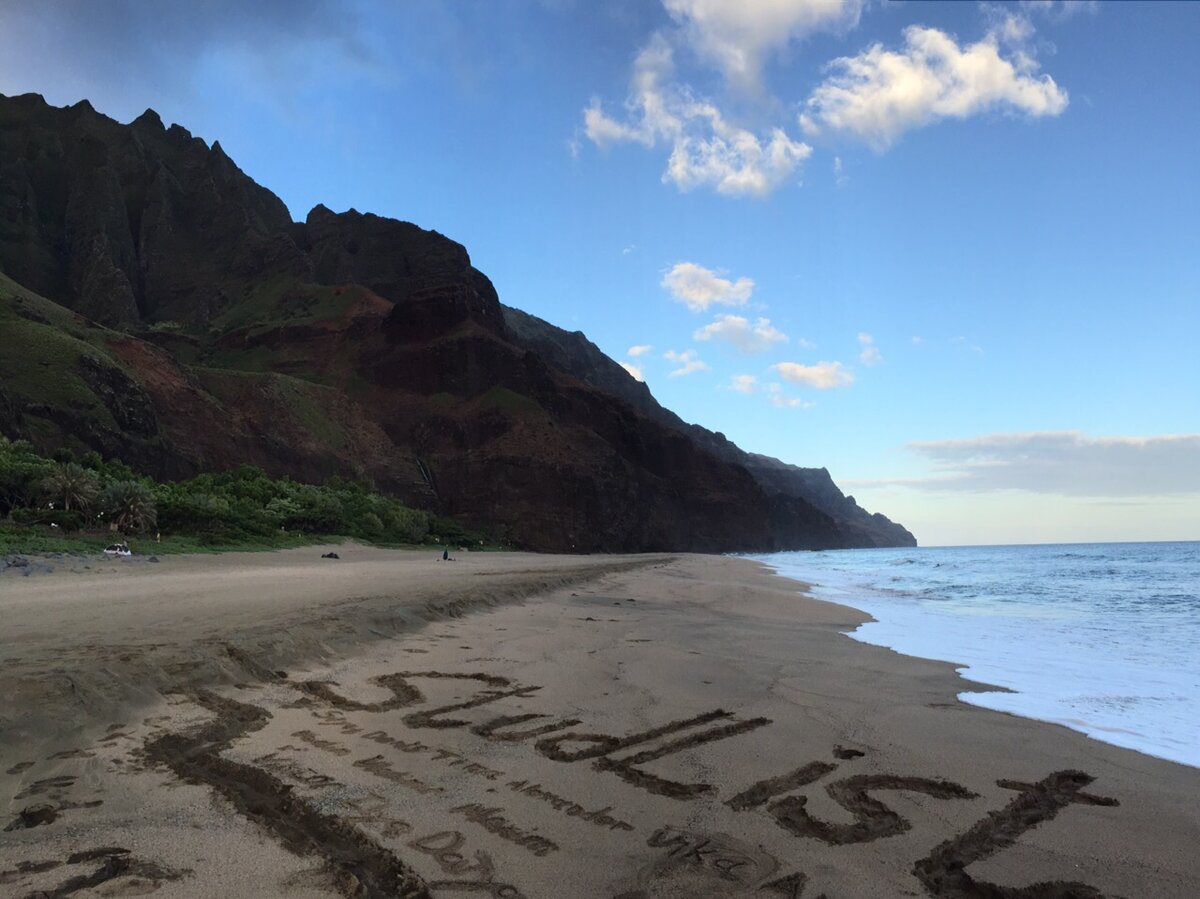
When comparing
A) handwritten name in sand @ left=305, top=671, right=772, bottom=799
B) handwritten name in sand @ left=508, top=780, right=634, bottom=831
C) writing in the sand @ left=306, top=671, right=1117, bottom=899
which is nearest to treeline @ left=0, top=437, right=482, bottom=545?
handwritten name in sand @ left=305, top=671, right=772, bottom=799

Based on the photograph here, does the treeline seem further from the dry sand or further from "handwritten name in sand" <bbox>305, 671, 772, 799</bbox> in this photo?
"handwritten name in sand" <bbox>305, 671, 772, 799</bbox>

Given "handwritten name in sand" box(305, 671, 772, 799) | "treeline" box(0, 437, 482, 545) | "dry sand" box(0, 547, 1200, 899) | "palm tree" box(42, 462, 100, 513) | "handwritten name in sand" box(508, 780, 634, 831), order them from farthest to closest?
"treeline" box(0, 437, 482, 545) < "palm tree" box(42, 462, 100, 513) < "handwritten name in sand" box(305, 671, 772, 799) < "handwritten name in sand" box(508, 780, 634, 831) < "dry sand" box(0, 547, 1200, 899)

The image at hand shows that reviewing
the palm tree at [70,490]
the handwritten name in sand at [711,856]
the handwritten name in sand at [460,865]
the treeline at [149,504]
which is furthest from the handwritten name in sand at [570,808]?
the palm tree at [70,490]

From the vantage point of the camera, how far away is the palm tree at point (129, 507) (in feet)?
77.0

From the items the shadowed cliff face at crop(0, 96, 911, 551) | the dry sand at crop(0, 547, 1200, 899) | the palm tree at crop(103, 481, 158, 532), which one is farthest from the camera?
the shadowed cliff face at crop(0, 96, 911, 551)

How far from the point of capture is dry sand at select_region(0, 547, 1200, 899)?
2.78 m

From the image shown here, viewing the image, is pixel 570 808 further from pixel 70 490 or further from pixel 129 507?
pixel 70 490

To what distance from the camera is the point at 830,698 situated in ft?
20.1

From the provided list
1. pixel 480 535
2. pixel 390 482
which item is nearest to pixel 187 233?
pixel 390 482

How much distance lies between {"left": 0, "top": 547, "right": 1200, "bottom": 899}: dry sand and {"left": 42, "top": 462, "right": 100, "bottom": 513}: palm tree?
1904cm

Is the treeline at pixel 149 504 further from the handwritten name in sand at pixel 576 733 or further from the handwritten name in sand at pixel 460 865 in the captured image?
the handwritten name in sand at pixel 460 865

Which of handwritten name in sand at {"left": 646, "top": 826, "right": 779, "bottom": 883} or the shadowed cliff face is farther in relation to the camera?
the shadowed cliff face

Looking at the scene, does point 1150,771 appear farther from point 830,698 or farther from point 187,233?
point 187,233

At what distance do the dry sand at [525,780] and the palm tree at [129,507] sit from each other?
62.1 feet
